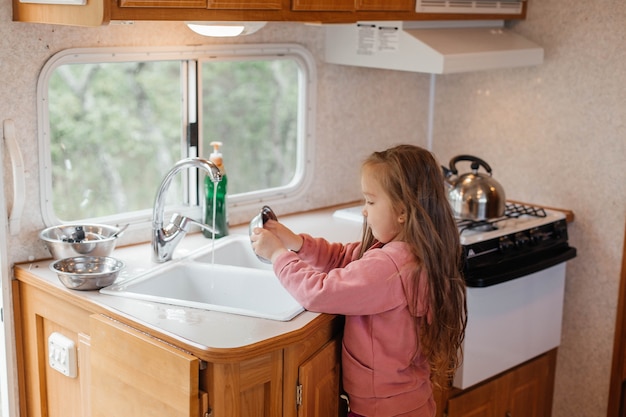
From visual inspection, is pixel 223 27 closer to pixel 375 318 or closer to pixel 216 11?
pixel 216 11

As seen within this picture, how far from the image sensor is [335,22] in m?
2.44

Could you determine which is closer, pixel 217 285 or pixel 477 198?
pixel 217 285

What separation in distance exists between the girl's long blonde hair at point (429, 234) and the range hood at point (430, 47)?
0.73 meters

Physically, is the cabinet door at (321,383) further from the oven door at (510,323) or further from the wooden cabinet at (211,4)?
the wooden cabinet at (211,4)

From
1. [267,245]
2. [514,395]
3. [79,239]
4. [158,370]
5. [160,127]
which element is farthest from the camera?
[160,127]

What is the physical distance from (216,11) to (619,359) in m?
1.94

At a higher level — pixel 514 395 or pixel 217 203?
pixel 217 203

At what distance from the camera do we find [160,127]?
5.39 meters

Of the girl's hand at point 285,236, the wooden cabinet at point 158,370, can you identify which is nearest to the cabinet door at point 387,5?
the girl's hand at point 285,236

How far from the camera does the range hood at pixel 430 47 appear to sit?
8.72 feet

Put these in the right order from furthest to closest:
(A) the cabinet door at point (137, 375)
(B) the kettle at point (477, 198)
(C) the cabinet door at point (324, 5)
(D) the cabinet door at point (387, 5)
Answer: (B) the kettle at point (477, 198) → (D) the cabinet door at point (387, 5) → (C) the cabinet door at point (324, 5) → (A) the cabinet door at point (137, 375)

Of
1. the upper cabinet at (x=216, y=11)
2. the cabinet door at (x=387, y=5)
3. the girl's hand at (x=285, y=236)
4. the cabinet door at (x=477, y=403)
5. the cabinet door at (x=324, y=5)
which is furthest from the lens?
the cabinet door at (x=477, y=403)

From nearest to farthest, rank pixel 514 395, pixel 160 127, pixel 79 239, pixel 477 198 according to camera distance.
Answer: pixel 79 239
pixel 477 198
pixel 514 395
pixel 160 127

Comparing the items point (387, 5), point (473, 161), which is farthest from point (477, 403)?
point (387, 5)
